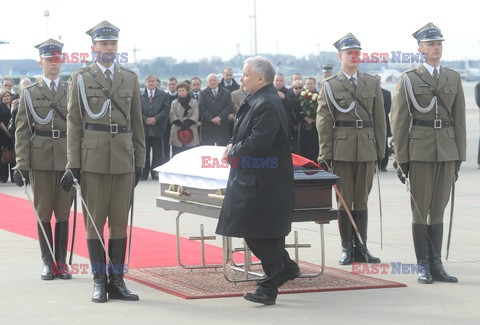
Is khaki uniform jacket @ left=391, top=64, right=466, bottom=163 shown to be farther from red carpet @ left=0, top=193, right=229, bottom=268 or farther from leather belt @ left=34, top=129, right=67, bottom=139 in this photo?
leather belt @ left=34, top=129, right=67, bottom=139

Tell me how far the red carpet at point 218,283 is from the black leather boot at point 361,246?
566 millimetres

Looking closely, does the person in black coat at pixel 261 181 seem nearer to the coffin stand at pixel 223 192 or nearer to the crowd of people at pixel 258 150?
the crowd of people at pixel 258 150

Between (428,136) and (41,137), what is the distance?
3.27m

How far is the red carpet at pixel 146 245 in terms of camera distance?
9984 mm

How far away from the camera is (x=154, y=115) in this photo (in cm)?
1948

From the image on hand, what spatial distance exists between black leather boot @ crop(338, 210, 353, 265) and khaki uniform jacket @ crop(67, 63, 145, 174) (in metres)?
2.43

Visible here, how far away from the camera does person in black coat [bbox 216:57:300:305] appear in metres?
7.66

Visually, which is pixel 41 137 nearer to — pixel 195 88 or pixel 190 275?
pixel 190 275

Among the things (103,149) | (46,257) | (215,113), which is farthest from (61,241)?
(215,113)

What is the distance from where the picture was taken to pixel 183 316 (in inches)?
289

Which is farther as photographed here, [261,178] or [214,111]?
[214,111]

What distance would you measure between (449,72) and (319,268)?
200 centimetres

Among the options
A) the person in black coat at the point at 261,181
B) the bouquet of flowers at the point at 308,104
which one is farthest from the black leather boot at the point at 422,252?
the bouquet of flowers at the point at 308,104

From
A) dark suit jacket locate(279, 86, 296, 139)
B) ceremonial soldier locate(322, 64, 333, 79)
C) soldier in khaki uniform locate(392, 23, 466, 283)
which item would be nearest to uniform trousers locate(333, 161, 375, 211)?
soldier in khaki uniform locate(392, 23, 466, 283)
